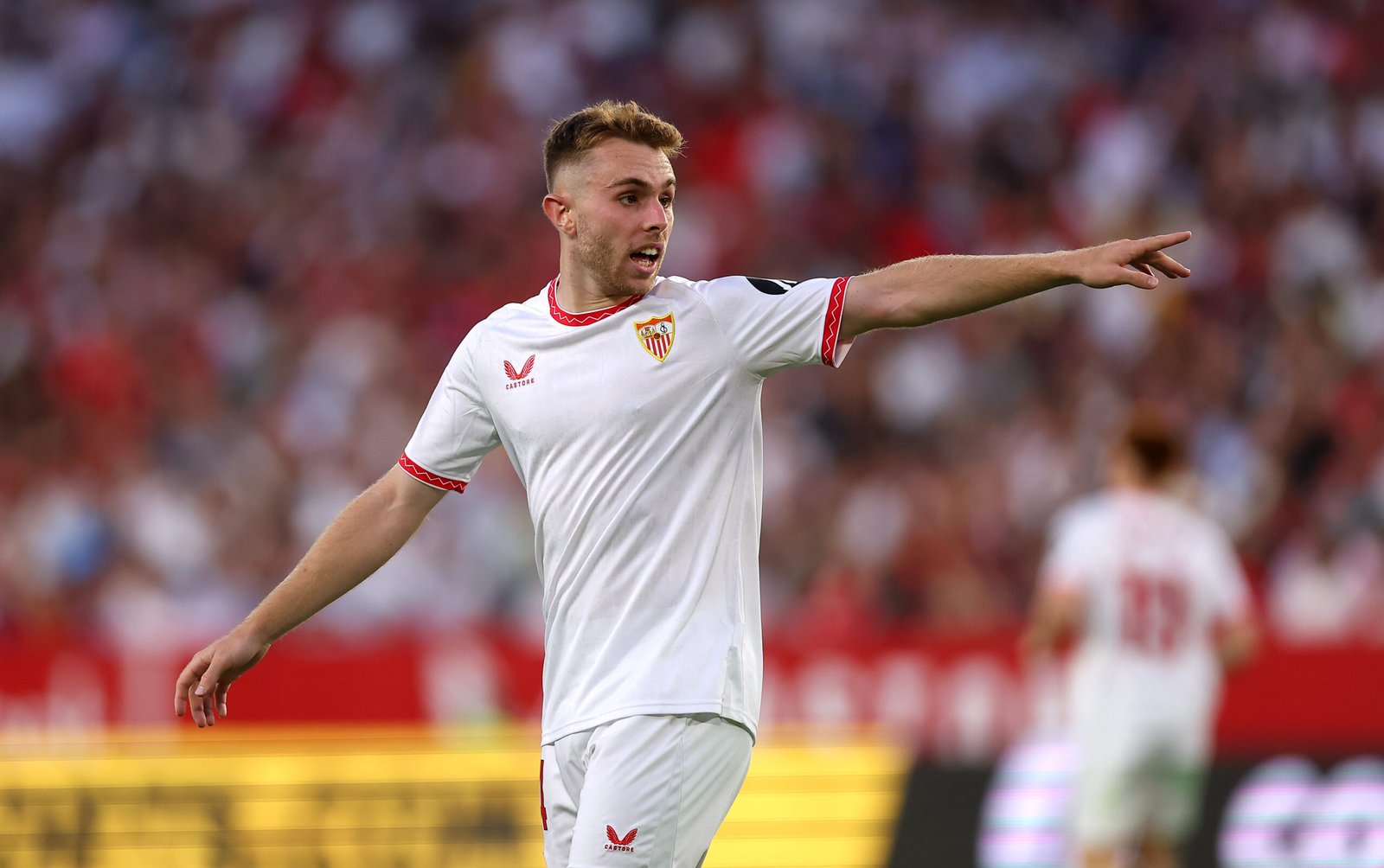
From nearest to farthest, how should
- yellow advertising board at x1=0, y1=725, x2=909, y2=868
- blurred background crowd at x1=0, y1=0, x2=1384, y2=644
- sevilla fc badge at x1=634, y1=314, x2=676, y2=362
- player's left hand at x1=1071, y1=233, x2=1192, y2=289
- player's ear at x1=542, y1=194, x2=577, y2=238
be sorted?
player's left hand at x1=1071, y1=233, x2=1192, y2=289 → sevilla fc badge at x1=634, y1=314, x2=676, y2=362 → player's ear at x1=542, y1=194, x2=577, y2=238 → yellow advertising board at x1=0, y1=725, x2=909, y2=868 → blurred background crowd at x1=0, y1=0, x2=1384, y2=644

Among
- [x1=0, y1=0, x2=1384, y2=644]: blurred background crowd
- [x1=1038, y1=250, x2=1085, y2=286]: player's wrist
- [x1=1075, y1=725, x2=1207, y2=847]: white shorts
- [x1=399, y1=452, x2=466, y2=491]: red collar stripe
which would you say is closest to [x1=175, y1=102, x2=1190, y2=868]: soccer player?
[x1=1038, y1=250, x2=1085, y2=286]: player's wrist

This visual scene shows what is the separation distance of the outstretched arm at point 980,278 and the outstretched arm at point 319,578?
1.30 m

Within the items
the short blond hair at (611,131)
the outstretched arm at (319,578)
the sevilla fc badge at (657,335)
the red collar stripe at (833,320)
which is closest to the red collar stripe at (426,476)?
the outstretched arm at (319,578)

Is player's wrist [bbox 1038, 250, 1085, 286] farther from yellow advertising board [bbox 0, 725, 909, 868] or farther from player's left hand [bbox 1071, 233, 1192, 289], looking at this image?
yellow advertising board [bbox 0, 725, 909, 868]

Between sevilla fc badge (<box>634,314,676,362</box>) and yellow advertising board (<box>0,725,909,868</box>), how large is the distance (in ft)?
15.4

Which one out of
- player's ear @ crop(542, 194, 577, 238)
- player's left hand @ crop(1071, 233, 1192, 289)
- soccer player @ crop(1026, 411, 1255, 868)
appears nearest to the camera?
player's left hand @ crop(1071, 233, 1192, 289)


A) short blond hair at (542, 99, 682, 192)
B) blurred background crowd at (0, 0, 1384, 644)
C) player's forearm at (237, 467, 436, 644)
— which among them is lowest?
player's forearm at (237, 467, 436, 644)

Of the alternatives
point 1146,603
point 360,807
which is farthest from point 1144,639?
point 360,807

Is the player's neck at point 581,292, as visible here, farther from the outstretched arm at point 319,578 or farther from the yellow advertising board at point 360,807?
the yellow advertising board at point 360,807

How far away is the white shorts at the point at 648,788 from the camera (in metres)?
4.45

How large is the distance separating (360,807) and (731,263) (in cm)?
663

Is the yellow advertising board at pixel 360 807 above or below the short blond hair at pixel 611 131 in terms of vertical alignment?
below

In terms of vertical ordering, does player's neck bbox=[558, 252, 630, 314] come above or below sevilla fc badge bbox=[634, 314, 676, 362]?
above

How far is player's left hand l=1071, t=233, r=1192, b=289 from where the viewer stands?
4.18 metres
